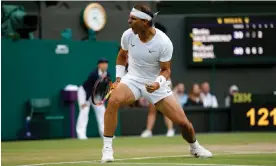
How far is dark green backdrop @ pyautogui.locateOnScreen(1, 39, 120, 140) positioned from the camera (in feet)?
71.2

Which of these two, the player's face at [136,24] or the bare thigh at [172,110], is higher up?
the player's face at [136,24]

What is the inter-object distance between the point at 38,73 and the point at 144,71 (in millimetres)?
10066

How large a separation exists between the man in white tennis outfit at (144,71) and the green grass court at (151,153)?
22.8 inches

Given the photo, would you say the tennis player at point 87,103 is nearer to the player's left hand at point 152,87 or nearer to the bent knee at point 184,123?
the bent knee at point 184,123

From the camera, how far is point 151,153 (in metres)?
15.0

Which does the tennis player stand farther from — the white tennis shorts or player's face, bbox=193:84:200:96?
the white tennis shorts

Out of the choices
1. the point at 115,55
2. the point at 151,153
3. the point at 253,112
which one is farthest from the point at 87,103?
the point at 151,153

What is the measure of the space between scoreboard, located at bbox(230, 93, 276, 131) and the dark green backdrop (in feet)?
13.6

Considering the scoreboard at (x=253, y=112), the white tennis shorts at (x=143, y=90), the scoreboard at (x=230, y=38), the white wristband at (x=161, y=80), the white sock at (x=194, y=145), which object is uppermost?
the scoreboard at (x=230, y=38)

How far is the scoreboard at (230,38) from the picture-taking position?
81.7 feet

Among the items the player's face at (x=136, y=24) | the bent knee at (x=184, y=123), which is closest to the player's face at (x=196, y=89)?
the bent knee at (x=184, y=123)

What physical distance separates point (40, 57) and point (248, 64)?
7.06 metres

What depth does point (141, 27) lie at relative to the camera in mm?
11969

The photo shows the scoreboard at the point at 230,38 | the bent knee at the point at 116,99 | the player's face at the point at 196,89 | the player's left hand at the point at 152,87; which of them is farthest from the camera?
the player's face at the point at 196,89
